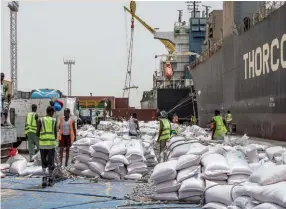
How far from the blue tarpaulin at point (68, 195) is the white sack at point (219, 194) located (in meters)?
0.30

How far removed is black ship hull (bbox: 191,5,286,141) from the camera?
492 inches

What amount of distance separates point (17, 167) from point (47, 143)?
1.47 metres

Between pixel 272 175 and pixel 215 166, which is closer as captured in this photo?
pixel 272 175

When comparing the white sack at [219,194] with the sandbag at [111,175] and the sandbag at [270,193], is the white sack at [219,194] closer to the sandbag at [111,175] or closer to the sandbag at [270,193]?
the sandbag at [270,193]

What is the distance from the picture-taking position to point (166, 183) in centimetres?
601

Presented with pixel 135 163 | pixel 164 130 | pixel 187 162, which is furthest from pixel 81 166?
pixel 187 162

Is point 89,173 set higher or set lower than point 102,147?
lower

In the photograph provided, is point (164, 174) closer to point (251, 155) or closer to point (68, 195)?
point (68, 195)

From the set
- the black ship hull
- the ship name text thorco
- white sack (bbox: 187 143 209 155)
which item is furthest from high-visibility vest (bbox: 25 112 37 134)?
the ship name text thorco

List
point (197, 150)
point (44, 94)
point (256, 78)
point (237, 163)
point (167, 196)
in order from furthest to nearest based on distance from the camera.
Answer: point (44, 94), point (256, 78), point (197, 150), point (237, 163), point (167, 196)

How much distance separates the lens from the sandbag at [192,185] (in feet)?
18.8

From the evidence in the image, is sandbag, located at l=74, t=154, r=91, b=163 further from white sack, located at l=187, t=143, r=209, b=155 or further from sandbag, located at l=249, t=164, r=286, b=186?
sandbag, located at l=249, t=164, r=286, b=186

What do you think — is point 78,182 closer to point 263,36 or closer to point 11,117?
point 11,117

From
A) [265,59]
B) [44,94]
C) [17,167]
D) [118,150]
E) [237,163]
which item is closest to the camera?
[237,163]
